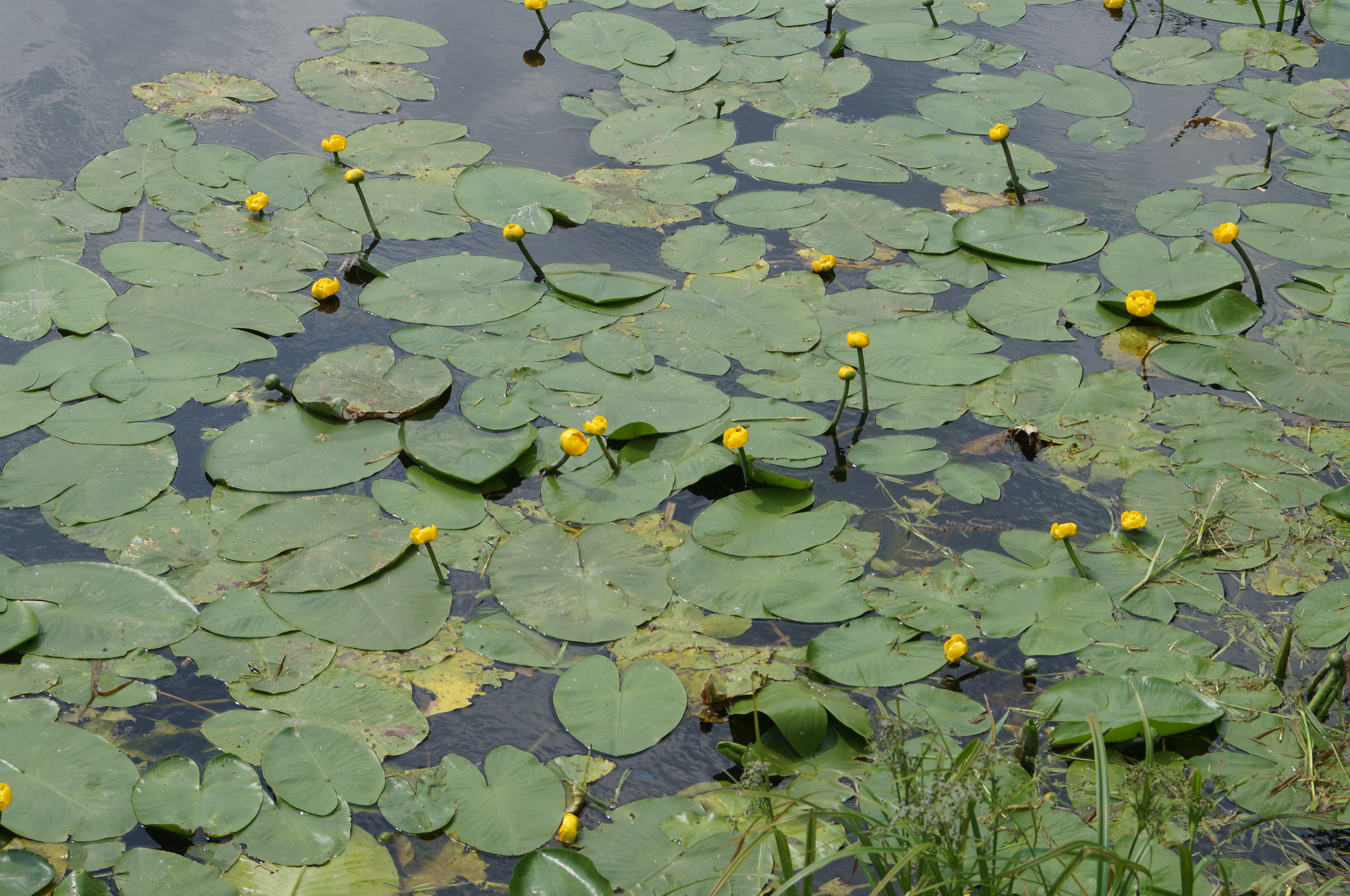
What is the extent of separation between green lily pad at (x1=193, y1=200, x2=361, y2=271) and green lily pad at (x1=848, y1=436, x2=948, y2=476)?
204cm

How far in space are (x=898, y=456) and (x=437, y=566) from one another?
139 centimetres

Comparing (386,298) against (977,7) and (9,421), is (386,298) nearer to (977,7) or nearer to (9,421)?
(9,421)

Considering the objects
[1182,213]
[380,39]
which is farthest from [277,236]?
[1182,213]

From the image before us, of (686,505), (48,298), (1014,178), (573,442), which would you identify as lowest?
(686,505)

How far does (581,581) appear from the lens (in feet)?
8.64

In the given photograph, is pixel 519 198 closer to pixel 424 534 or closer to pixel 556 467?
pixel 556 467

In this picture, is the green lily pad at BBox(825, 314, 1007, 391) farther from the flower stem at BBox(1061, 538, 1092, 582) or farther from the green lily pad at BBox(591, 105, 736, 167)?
the green lily pad at BBox(591, 105, 736, 167)

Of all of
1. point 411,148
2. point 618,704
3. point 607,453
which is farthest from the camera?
point 411,148

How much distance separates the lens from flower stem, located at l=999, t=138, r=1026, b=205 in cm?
384

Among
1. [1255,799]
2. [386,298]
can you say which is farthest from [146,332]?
[1255,799]

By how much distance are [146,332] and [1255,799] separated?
3396 mm

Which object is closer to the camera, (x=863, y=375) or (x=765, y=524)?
(x=765, y=524)

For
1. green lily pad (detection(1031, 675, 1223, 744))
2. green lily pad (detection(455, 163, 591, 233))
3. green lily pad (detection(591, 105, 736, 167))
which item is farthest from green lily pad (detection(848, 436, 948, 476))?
green lily pad (detection(591, 105, 736, 167))

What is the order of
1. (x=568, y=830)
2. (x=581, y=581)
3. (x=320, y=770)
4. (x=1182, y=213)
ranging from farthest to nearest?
(x=1182, y=213) → (x=581, y=581) → (x=320, y=770) → (x=568, y=830)
